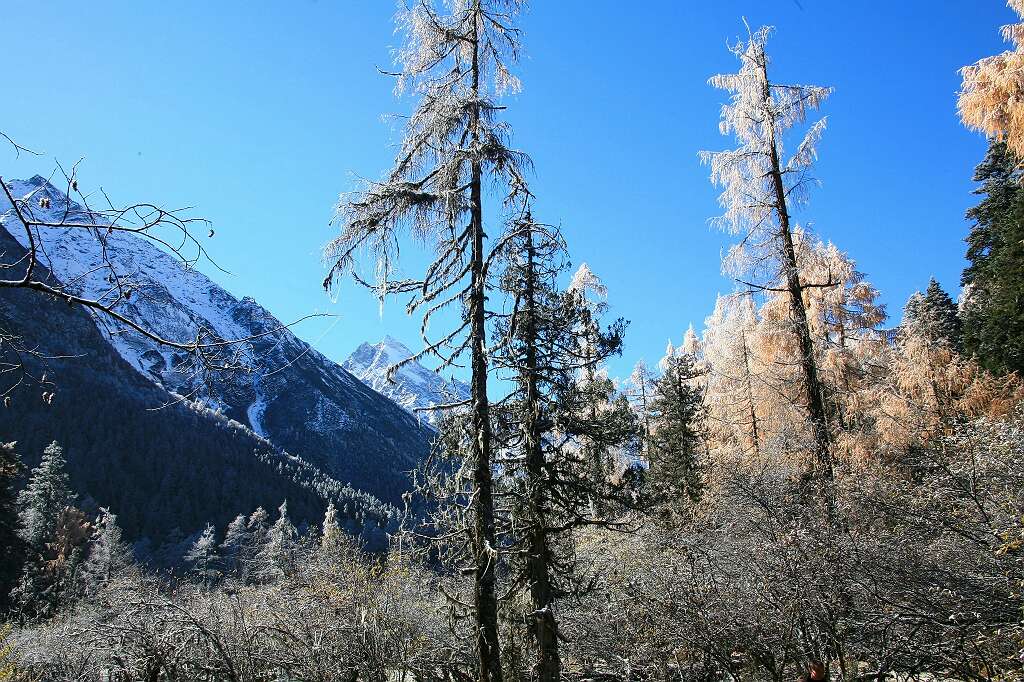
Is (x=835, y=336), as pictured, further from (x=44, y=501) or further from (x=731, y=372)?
(x=44, y=501)

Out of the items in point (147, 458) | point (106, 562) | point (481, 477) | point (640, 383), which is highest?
point (147, 458)

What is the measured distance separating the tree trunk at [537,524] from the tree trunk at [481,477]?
6.18 ft

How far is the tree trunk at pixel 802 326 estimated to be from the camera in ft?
35.0

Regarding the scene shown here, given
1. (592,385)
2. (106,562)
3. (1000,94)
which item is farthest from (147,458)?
(1000,94)

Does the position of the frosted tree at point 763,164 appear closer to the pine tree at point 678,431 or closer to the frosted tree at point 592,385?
the frosted tree at point 592,385

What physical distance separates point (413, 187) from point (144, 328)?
17.3 feet

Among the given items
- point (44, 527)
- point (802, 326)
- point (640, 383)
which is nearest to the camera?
point (802, 326)

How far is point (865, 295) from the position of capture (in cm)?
2522

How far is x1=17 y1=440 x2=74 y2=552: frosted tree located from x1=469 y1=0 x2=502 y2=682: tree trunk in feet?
135

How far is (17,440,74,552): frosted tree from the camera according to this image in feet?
123

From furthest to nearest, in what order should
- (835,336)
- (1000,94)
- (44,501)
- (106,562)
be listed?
(44,501) < (106,562) < (835,336) < (1000,94)

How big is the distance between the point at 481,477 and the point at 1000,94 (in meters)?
10.2

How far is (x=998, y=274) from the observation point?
80.1 feet

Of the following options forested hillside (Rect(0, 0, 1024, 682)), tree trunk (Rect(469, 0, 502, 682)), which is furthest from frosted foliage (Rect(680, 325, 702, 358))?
tree trunk (Rect(469, 0, 502, 682))
